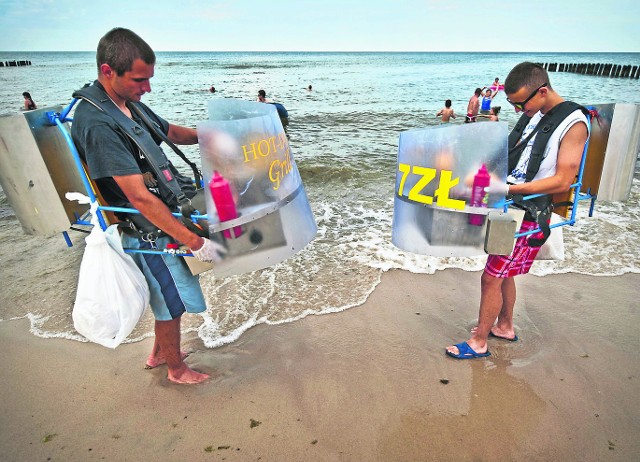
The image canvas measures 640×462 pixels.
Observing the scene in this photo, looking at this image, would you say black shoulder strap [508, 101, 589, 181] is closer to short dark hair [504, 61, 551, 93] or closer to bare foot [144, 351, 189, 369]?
short dark hair [504, 61, 551, 93]

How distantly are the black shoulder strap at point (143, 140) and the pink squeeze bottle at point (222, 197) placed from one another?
306mm

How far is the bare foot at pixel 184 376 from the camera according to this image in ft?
8.47

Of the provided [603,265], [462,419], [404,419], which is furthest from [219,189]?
[603,265]

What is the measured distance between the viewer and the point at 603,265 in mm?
4051

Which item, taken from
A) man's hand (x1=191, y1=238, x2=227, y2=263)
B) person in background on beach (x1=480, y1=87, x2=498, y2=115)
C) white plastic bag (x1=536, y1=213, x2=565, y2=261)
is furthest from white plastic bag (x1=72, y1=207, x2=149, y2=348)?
Answer: person in background on beach (x1=480, y1=87, x2=498, y2=115)

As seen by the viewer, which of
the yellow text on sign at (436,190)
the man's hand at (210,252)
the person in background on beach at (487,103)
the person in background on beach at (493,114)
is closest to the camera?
the man's hand at (210,252)

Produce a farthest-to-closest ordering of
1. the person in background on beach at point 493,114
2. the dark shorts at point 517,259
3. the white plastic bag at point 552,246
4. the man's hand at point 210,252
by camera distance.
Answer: the person in background on beach at point 493,114
the white plastic bag at point 552,246
the dark shorts at point 517,259
the man's hand at point 210,252

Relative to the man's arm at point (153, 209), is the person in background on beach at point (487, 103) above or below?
below

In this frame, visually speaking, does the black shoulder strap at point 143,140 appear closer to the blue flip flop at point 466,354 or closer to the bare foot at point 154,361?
the bare foot at point 154,361

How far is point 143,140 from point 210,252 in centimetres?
68

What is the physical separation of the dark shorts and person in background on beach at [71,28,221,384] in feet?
6.05

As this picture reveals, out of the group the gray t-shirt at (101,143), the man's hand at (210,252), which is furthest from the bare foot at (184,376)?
the gray t-shirt at (101,143)

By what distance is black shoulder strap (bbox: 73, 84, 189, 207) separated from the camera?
1790 millimetres

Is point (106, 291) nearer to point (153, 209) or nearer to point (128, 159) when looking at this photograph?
point (153, 209)
